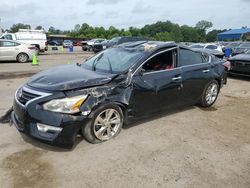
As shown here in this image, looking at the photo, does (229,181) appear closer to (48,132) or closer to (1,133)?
(48,132)

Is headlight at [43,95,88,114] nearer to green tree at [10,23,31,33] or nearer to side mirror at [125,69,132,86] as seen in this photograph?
side mirror at [125,69,132,86]

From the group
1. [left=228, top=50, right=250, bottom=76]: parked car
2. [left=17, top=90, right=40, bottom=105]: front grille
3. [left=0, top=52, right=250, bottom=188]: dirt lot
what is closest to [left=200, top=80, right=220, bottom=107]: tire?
[left=0, top=52, right=250, bottom=188]: dirt lot

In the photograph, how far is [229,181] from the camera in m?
3.40

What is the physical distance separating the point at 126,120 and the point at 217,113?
265 centimetres

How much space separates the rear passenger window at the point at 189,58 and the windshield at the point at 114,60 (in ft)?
3.51

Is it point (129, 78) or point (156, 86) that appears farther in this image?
point (156, 86)

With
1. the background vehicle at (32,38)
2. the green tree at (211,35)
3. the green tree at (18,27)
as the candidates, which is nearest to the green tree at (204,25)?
the green tree at (211,35)

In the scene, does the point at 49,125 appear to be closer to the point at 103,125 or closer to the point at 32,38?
the point at 103,125

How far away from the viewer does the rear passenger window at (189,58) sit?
18.3 feet

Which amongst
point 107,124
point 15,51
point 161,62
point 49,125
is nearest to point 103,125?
point 107,124

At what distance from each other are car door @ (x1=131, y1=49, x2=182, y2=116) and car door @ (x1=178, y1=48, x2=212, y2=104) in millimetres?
218

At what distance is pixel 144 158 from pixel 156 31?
11260cm

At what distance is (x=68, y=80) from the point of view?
13.6ft

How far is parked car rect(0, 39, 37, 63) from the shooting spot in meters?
15.4
